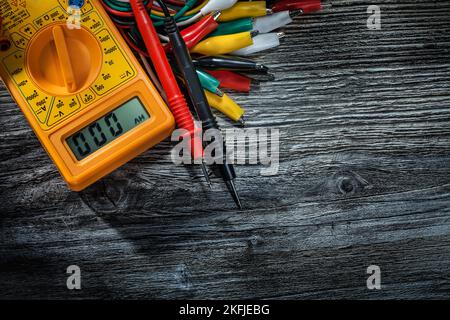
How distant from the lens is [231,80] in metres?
0.78

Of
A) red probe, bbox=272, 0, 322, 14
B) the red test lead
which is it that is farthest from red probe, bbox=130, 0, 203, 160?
red probe, bbox=272, 0, 322, 14

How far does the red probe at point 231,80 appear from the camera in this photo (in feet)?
2.54

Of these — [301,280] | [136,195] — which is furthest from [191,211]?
[301,280]

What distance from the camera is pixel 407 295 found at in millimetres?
812

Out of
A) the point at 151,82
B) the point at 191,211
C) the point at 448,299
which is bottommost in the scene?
the point at 448,299

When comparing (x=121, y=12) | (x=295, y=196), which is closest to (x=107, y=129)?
(x=121, y=12)

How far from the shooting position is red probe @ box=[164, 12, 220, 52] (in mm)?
740

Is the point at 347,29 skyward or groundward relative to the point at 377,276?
skyward

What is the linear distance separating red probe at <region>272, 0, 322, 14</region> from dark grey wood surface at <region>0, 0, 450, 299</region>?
17 millimetres

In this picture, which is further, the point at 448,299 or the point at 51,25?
the point at 448,299

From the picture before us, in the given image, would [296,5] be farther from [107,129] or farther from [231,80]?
[107,129]

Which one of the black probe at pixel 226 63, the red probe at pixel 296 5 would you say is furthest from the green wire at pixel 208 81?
the red probe at pixel 296 5
